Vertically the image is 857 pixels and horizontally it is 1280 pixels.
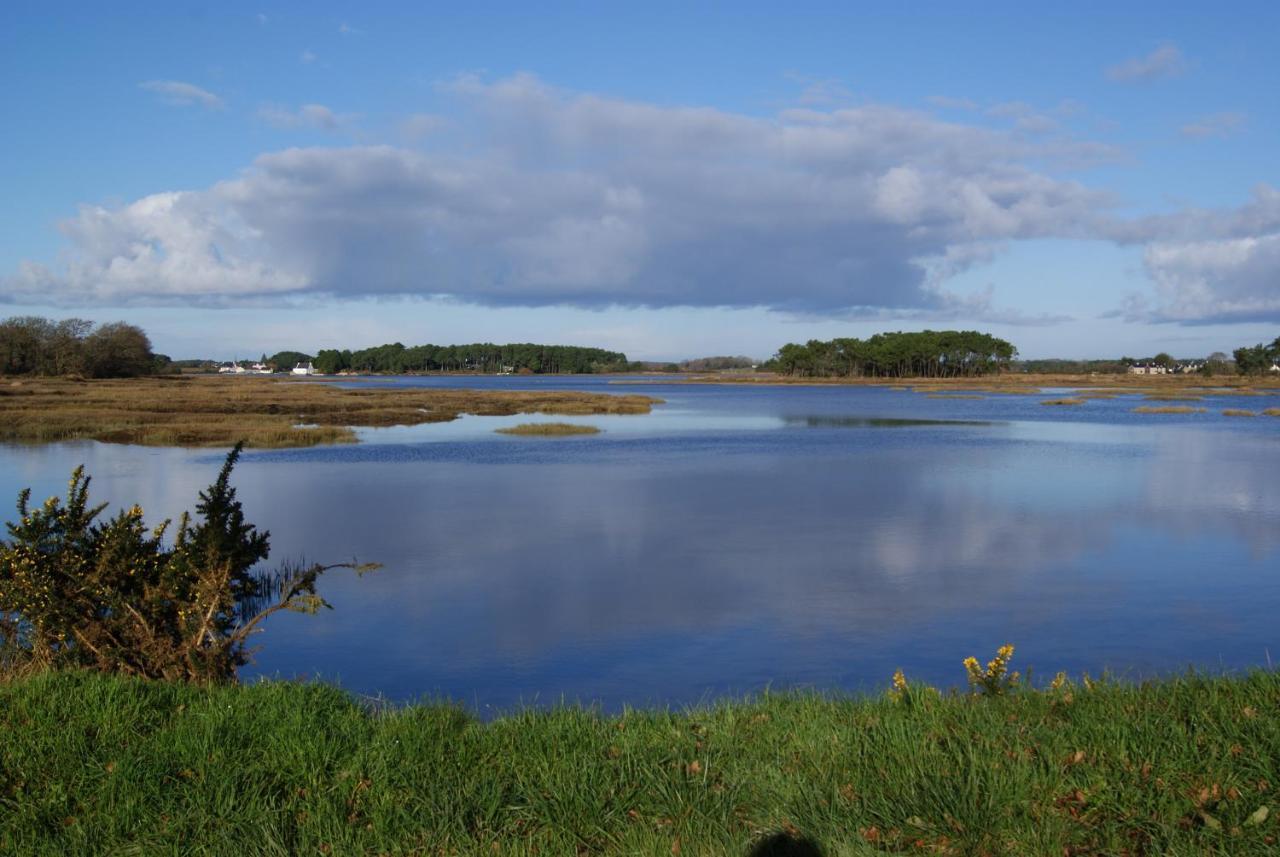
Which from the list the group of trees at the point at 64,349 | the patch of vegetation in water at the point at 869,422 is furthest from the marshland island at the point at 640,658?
the group of trees at the point at 64,349

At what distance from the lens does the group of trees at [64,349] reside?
302 feet

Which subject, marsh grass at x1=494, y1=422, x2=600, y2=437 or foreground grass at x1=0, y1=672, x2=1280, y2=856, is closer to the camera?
foreground grass at x1=0, y1=672, x2=1280, y2=856

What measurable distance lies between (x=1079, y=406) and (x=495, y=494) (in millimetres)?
57571

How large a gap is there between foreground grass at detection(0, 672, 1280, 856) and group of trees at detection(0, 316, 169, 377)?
331ft

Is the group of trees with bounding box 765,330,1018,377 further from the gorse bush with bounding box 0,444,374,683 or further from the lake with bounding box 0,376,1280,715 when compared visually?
the gorse bush with bounding box 0,444,374,683

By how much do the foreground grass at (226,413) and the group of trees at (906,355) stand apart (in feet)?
285

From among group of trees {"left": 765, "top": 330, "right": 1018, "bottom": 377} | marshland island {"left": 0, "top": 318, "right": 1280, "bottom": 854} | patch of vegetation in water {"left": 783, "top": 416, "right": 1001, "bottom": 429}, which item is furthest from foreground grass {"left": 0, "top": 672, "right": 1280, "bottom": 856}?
group of trees {"left": 765, "top": 330, "right": 1018, "bottom": 377}

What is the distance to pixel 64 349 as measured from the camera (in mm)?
94562

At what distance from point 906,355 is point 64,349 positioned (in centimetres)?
11400

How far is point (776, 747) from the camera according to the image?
5.97 metres

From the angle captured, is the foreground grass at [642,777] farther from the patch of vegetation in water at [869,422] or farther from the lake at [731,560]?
the patch of vegetation in water at [869,422]

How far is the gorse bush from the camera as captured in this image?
7.93 metres

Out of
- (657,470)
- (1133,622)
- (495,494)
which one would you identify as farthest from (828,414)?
(1133,622)

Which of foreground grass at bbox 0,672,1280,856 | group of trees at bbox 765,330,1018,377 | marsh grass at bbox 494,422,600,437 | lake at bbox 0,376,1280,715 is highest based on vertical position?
group of trees at bbox 765,330,1018,377
